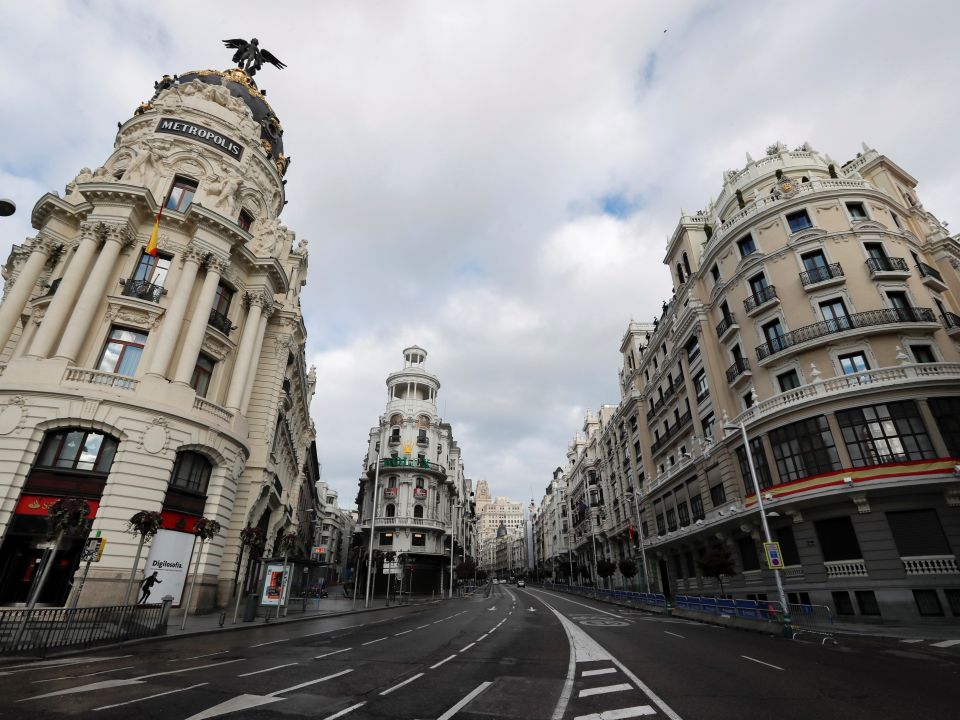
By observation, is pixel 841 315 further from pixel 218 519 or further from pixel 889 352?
pixel 218 519

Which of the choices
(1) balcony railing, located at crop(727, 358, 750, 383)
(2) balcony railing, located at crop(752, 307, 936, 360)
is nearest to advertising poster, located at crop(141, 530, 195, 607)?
(1) balcony railing, located at crop(727, 358, 750, 383)

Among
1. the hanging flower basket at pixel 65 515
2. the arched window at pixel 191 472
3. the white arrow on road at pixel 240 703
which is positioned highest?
the arched window at pixel 191 472

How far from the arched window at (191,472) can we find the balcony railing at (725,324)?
3370cm

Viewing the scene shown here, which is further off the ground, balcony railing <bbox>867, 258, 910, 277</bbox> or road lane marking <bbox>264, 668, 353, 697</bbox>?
balcony railing <bbox>867, 258, 910, 277</bbox>

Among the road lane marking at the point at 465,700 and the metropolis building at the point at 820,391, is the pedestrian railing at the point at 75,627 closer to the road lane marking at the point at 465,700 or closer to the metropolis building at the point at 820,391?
the road lane marking at the point at 465,700

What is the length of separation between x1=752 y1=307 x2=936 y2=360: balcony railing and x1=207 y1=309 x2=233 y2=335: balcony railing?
3328 cm

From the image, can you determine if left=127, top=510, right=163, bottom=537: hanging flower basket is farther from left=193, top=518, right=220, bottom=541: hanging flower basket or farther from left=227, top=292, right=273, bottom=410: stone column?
left=227, top=292, right=273, bottom=410: stone column

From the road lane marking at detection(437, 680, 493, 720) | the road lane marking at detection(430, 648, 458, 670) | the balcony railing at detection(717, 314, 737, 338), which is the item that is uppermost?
the balcony railing at detection(717, 314, 737, 338)

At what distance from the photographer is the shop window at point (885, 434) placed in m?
22.4

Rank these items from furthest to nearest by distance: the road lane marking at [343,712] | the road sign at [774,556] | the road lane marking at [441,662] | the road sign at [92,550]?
the road sign at [774,556], the road sign at [92,550], the road lane marking at [441,662], the road lane marking at [343,712]

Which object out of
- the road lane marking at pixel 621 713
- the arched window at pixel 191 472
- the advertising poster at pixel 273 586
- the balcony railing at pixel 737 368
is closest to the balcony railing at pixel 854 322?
the balcony railing at pixel 737 368

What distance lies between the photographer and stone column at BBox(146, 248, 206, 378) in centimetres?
2350

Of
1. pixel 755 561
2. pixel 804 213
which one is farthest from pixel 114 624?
pixel 804 213

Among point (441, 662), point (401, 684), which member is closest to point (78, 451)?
point (441, 662)
